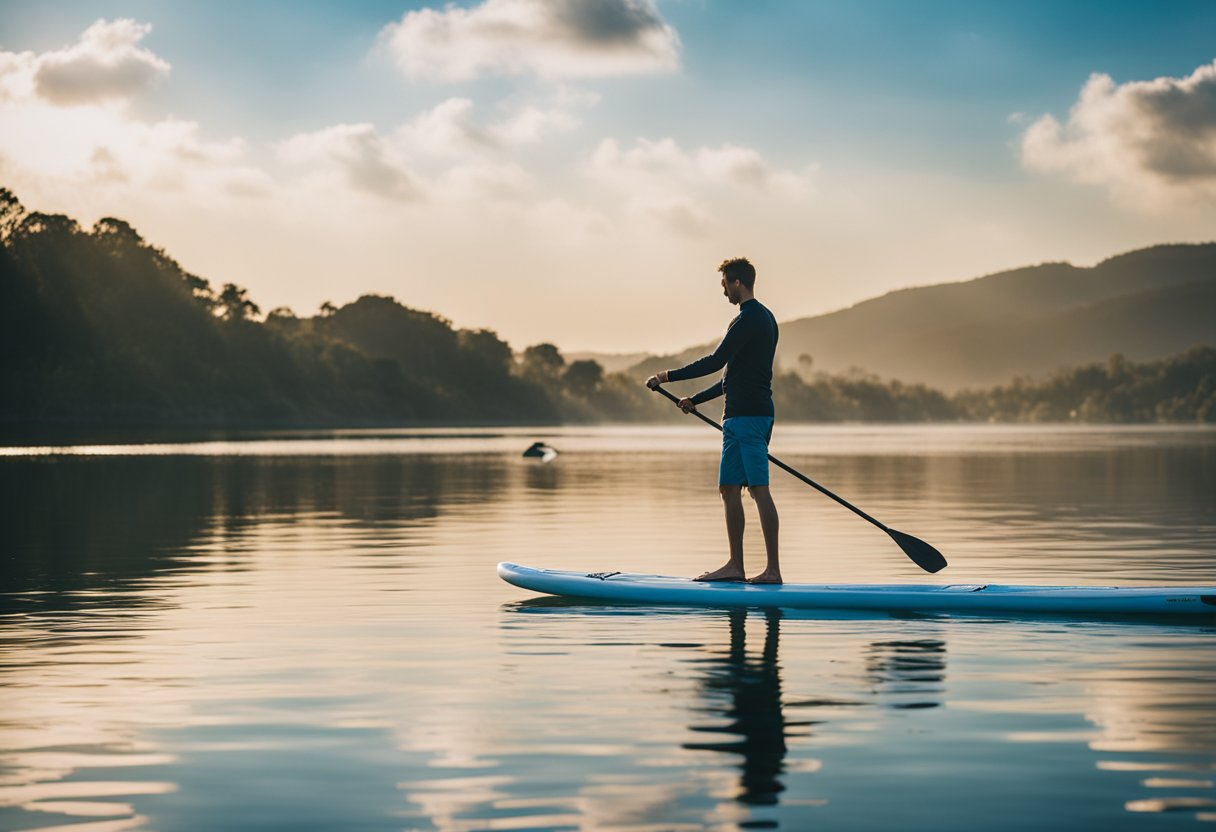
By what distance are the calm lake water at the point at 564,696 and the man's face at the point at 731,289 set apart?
2844 mm

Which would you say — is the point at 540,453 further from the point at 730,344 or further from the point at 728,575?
the point at 730,344

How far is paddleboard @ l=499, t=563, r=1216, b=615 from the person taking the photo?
518 inches

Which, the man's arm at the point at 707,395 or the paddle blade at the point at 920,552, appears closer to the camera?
the man's arm at the point at 707,395

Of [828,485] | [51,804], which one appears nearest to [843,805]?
[51,804]

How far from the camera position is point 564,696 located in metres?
9.67

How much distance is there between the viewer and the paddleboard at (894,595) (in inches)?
518

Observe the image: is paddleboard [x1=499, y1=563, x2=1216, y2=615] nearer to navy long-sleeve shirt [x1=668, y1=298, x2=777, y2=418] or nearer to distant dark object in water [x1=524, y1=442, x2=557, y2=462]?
navy long-sleeve shirt [x1=668, y1=298, x2=777, y2=418]

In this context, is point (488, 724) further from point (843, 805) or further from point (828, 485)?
point (828, 485)

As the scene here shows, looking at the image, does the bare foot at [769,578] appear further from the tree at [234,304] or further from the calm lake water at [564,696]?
the tree at [234,304]

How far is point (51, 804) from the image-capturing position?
7.03m

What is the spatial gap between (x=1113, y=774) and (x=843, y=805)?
1494 millimetres

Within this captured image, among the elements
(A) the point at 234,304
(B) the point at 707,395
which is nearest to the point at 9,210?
(A) the point at 234,304

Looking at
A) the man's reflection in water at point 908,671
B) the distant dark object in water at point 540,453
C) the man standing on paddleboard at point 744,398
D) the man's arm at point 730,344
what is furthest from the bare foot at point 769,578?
the distant dark object in water at point 540,453

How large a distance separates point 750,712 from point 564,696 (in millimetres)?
1225
